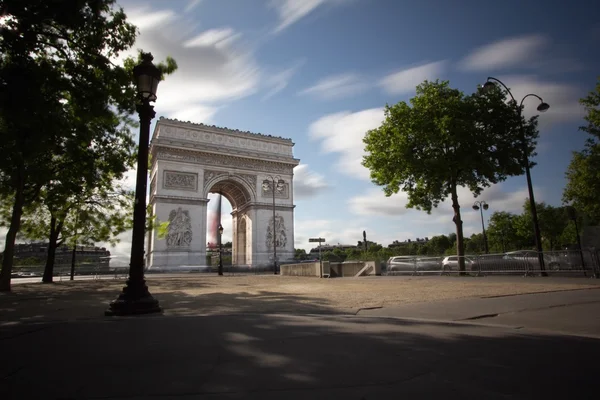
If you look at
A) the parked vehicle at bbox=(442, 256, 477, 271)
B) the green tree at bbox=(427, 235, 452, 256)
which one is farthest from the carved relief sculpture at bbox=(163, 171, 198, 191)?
the green tree at bbox=(427, 235, 452, 256)

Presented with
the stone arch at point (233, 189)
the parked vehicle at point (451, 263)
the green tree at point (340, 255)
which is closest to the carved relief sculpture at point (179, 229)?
the stone arch at point (233, 189)

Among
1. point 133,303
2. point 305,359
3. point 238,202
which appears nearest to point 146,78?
point 133,303

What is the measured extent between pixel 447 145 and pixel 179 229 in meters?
26.9

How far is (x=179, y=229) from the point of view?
36219 mm

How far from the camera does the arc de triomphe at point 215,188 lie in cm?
3628

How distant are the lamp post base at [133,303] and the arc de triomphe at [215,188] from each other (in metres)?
30.4

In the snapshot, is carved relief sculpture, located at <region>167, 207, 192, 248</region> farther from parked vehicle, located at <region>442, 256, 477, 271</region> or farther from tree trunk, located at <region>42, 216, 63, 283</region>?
parked vehicle, located at <region>442, 256, 477, 271</region>

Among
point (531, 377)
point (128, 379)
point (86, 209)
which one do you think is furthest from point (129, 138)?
point (531, 377)

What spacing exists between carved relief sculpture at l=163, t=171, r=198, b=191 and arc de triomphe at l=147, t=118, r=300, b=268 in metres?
0.10

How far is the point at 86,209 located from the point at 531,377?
23525 mm

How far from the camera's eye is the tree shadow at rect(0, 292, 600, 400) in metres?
2.34

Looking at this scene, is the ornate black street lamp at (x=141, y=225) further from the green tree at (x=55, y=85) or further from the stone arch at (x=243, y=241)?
the stone arch at (x=243, y=241)

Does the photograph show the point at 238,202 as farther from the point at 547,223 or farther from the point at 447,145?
the point at 547,223

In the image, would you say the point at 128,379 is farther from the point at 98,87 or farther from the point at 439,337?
the point at 98,87
